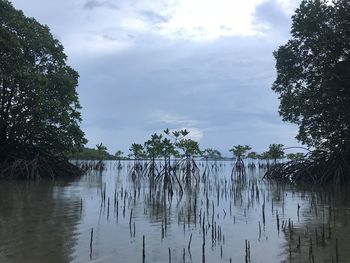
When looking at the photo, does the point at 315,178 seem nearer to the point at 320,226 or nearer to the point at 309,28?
the point at 309,28

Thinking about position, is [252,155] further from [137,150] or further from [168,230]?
[168,230]

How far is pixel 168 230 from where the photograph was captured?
728cm

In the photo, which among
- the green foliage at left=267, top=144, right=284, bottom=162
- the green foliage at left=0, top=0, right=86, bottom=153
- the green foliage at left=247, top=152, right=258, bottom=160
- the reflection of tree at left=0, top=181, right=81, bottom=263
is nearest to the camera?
the reflection of tree at left=0, top=181, right=81, bottom=263

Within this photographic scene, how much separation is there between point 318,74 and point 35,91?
10.9 m

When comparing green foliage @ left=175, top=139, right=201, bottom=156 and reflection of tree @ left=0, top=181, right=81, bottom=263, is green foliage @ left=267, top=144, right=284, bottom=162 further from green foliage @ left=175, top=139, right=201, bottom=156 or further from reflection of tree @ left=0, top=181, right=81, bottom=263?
reflection of tree @ left=0, top=181, right=81, bottom=263

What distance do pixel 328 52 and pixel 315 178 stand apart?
4594 millimetres

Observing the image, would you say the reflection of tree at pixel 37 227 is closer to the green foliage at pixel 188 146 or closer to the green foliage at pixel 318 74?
the green foliage at pixel 188 146

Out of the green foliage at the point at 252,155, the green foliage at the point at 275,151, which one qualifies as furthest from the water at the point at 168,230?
the green foliage at the point at 252,155

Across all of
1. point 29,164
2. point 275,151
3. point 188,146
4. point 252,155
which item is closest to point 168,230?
point 188,146

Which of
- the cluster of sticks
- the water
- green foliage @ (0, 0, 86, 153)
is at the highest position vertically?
green foliage @ (0, 0, 86, 153)

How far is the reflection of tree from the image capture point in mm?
5469

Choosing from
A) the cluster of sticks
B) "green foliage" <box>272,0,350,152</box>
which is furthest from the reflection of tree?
"green foliage" <box>272,0,350,152</box>

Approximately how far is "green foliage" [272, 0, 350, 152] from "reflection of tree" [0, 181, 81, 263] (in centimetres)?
937

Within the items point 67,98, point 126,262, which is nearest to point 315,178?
point 67,98
